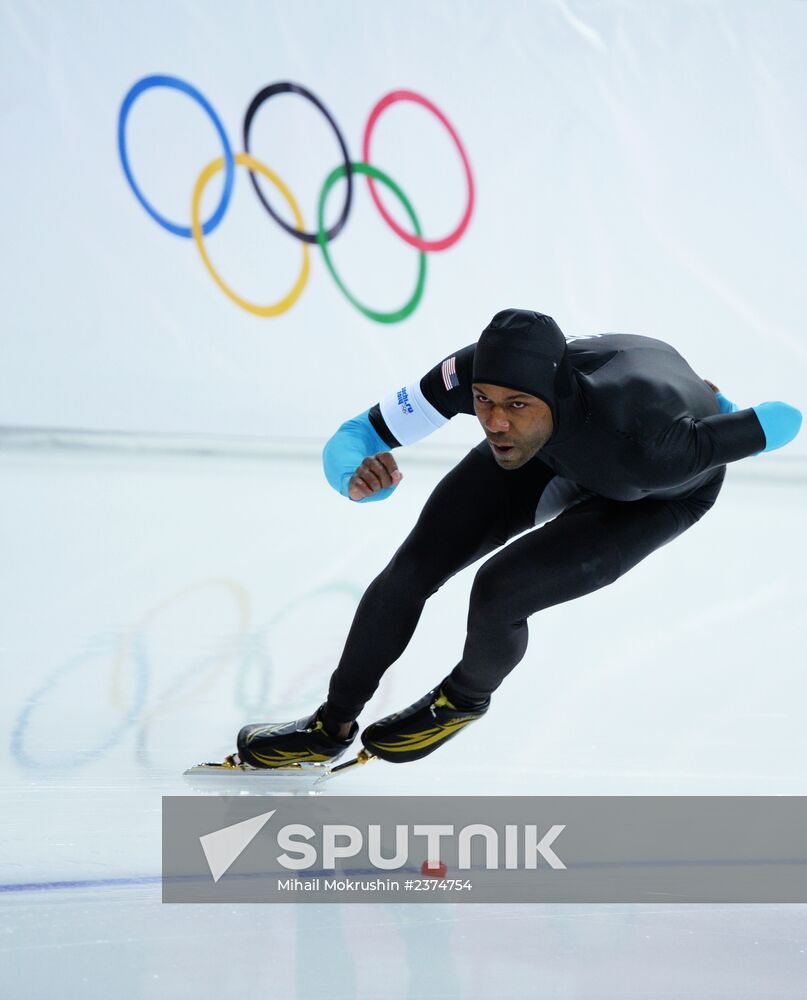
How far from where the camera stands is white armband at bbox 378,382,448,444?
240 centimetres

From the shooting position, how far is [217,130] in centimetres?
680

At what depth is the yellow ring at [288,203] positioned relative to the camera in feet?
22.3

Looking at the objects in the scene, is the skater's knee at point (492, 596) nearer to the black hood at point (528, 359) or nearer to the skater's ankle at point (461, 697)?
the skater's ankle at point (461, 697)

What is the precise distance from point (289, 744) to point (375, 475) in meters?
0.63

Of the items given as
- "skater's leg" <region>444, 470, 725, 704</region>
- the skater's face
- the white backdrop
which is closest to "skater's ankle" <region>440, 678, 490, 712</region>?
"skater's leg" <region>444, 470, 725, 704</region>

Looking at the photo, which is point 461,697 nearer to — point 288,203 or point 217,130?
point 288,203

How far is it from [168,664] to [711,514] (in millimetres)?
3522

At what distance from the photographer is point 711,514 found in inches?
231

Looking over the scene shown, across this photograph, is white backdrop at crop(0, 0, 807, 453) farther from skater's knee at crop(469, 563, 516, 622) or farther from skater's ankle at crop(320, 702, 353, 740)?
skater's knee at crop(469, 563, 516, 622)

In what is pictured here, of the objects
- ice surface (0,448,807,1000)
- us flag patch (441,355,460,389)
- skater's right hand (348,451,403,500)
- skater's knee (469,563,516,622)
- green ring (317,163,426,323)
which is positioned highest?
green ring (317,163,426,323)

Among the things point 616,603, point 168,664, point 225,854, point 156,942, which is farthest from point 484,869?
point 616,603

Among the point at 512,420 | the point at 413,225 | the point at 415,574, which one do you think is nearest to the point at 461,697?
the point at 415,574

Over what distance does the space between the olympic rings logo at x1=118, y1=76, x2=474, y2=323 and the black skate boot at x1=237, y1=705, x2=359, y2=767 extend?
4.73 meters

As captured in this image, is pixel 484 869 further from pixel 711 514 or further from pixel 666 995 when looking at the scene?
pixel 711 514
